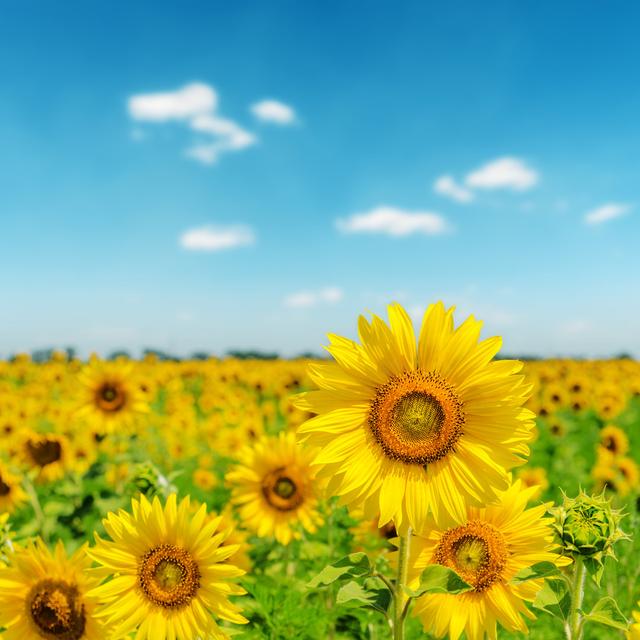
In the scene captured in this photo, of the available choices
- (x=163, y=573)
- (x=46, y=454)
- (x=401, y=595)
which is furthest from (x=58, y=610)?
(x=46, y=454)

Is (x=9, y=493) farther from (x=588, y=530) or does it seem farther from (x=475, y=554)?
(x=588, y=530)

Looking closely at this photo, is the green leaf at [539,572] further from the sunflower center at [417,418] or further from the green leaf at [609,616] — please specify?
the sunflower center at [417,418]

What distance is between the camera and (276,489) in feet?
14.7

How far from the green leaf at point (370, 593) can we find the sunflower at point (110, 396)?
5.29 meters

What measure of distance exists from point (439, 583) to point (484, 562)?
0.57 metres

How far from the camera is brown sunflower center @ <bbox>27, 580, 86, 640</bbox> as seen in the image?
2.63 metres

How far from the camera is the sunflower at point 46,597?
2.63 meters

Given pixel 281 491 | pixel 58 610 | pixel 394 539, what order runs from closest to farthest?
1. pixel 394 539
2. pixel 58 610
3. pixel 281 491

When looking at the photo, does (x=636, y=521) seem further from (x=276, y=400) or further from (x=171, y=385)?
(x=171, y=385)

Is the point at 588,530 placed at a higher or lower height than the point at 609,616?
higher

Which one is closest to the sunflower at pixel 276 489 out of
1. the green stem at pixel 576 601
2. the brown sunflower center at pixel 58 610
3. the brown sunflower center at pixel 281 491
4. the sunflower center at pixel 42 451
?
the brown sunflower center at pixel 281 491

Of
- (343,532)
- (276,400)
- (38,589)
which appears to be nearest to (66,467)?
(343,532)

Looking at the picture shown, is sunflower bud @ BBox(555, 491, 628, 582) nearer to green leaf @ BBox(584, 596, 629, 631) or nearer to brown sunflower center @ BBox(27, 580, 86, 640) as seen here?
green leaf @ BBox(584, 596, 629, 631)

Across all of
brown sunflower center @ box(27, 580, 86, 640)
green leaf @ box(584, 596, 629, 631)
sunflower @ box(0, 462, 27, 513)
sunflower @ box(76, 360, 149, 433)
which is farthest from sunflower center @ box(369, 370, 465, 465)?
sunflower @ box(76, 360, 149, 433)
